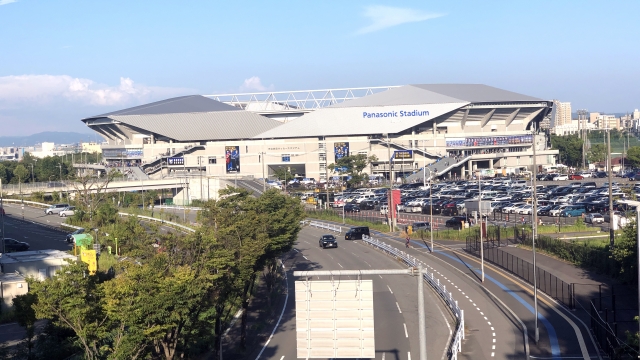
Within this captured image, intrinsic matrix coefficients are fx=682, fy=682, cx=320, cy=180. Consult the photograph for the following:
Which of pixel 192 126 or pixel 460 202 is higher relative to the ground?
pixel 192 126

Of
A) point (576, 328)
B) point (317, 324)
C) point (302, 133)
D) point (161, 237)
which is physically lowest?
point (576, 328)

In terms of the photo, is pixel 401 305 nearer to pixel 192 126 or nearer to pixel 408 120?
pixel 408 120

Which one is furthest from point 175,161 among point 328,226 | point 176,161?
point 328,226

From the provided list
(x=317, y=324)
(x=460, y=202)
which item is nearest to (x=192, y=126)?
(x=460, y=202)

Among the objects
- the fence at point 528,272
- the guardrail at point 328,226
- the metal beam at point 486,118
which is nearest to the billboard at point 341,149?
the metal beam at point 486,118

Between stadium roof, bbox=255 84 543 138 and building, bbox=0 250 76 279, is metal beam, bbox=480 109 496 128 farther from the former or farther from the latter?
building, bbox=0 250 76 279

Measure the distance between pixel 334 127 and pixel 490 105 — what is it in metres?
23.4

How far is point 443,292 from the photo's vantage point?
26812mm

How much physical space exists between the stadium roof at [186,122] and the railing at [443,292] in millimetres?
64368

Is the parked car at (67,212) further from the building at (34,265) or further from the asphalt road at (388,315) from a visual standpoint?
the building at (34,265)

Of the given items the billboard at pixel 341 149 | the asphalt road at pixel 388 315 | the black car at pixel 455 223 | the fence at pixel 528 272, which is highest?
the billboard at pixel 341 149

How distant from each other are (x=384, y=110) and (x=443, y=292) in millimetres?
75403

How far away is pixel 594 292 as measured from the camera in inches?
1053

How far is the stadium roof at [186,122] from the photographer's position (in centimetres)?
10419
